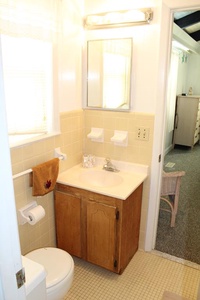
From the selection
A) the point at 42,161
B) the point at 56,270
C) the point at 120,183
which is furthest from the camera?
the point at 120,183

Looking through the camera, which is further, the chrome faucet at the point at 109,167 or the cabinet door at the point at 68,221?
the chrome faucet at the point at 109,167

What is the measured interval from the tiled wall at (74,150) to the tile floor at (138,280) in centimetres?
28

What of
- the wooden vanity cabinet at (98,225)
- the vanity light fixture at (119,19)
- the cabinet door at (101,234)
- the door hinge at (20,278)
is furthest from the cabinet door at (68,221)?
the vanity light fixture at (119,19)

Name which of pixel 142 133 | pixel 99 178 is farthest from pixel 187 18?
pixel 99 178

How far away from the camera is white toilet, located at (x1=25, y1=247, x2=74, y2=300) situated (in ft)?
4.94

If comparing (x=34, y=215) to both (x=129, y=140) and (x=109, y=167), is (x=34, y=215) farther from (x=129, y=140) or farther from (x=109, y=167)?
(x=129, y=140)

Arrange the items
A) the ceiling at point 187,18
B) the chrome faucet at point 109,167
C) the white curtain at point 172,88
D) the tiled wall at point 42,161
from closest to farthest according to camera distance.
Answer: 1. the tiled wall at point 42,161
2. the chrome faucet at point 109,167
3. the ceiling at point 187,18
4. the white curtain at point 172,88

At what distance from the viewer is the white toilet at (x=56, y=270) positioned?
4.94 ft

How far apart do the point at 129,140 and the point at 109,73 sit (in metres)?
0.65

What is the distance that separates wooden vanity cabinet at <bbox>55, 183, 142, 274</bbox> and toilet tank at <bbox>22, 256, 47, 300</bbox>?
35.7 inches

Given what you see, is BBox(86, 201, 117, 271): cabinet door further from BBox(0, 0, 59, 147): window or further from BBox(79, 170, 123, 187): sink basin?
BBox(0, 0, 59, 147): window

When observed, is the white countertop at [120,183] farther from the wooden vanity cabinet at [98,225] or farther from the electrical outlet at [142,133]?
the electrical outlet at [142,133]

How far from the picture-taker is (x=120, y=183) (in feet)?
6.95

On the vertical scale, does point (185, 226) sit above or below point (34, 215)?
below
